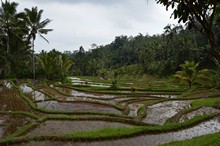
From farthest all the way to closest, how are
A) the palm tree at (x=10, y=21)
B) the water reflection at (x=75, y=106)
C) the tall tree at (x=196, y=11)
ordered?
the palm tree at (x=10, y=21) → the water reflection at (x=75, y=106) → the tall tree at (x=196, y=11)

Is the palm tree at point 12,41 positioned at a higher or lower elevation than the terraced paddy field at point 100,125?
higher

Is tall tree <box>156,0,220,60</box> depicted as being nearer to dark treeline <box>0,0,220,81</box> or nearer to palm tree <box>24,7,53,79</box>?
dark treeline <box>0,0,220,81</box>

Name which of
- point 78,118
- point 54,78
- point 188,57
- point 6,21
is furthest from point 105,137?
point 188,57

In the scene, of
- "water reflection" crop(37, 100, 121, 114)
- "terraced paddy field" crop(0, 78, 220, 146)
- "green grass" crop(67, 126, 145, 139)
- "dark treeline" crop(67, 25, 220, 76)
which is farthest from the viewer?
"dark treeline" crop(67, 25, 220, 76)

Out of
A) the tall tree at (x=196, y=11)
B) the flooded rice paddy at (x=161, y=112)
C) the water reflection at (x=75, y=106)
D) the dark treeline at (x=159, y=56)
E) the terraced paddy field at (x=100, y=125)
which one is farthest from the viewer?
the dark treeline at (x=159, y=56)

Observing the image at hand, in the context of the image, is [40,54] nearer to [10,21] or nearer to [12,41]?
[12,41]

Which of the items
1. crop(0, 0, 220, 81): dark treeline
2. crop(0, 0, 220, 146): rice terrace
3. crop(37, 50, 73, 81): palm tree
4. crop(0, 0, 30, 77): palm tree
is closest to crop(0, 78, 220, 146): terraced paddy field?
crop(0, 0, 220, 146): rice terrace

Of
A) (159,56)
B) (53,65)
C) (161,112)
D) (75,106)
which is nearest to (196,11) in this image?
(161,112)

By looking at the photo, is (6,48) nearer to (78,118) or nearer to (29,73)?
(29,73)

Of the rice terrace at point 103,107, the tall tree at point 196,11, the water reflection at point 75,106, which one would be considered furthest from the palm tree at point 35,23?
the tall tree at point 196,11

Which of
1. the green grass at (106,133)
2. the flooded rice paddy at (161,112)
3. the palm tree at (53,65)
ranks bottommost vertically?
the flooded rice paddy at (161,112)

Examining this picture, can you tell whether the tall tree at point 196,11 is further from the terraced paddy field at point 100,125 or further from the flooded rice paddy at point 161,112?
the flooded rice paddy at point 161,112

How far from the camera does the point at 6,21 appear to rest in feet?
82.9

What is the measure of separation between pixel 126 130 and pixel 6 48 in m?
25.6
